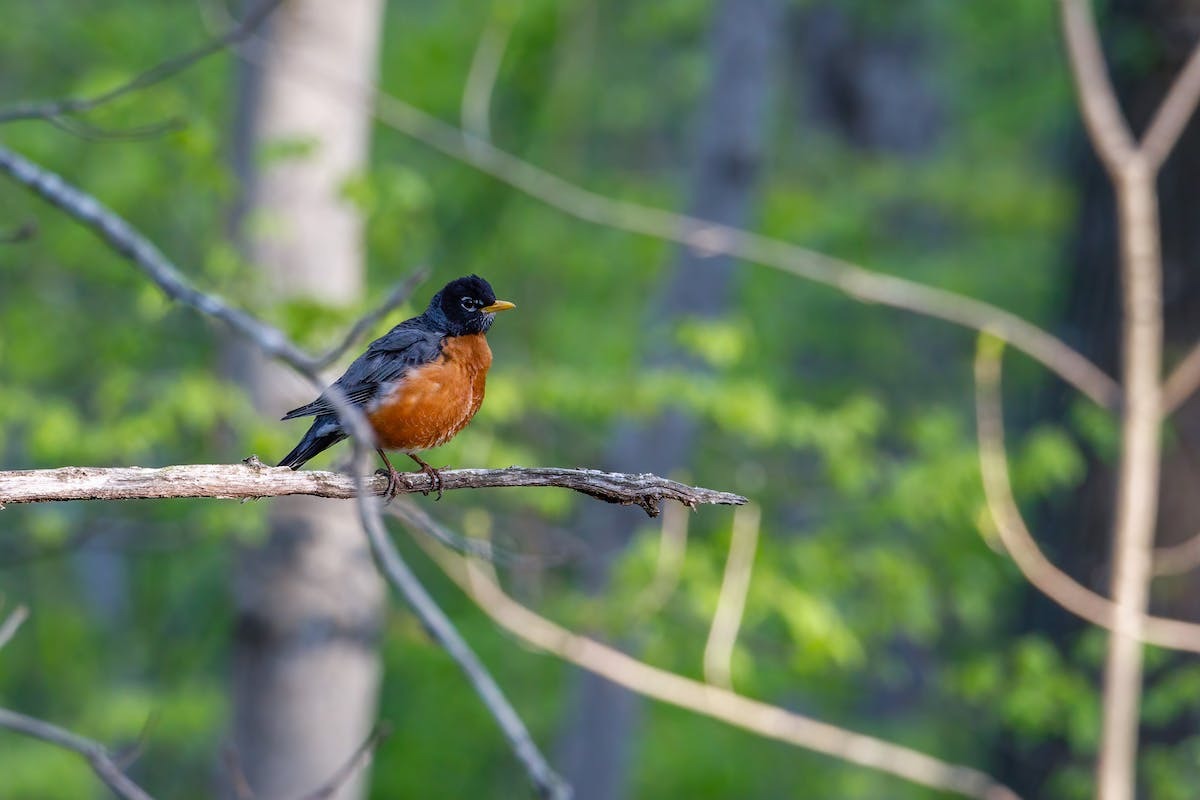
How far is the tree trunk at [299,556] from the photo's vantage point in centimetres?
699

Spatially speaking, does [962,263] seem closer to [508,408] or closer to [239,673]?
[508,408]

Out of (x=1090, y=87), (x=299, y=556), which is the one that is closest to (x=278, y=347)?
(x=1090, y=87)

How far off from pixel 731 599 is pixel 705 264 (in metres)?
4.74

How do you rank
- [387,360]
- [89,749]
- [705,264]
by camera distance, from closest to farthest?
[89,749], [387,360], [705,264]

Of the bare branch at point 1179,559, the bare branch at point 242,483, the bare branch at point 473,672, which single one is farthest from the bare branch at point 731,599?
the bare branch at point 242,483

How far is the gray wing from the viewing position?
3.62 meters

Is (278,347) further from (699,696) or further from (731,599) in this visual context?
(731,599)

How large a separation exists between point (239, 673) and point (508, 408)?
206 centimetres

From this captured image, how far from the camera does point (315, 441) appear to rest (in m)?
3.56

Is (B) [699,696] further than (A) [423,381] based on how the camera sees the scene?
Yes

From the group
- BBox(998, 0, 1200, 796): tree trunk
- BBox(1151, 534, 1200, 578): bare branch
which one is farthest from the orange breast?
BBox(998, 0, 1200, 796): tree trunk

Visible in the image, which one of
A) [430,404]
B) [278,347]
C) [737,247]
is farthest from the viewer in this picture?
[737,247]

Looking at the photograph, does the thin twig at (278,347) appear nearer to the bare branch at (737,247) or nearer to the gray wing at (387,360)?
the gray wing at (387,360)

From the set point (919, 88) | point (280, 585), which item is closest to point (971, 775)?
point (280, 585)
